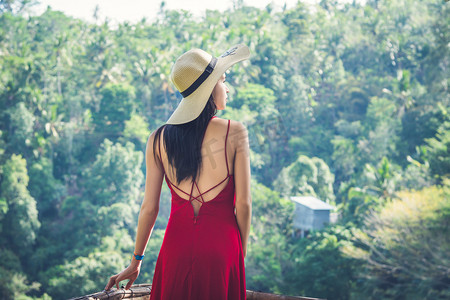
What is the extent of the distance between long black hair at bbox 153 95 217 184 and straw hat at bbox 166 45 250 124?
0.10 ft

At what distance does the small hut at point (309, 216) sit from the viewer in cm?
1756

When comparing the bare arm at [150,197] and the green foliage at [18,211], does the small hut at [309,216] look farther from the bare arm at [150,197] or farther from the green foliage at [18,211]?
the bare arm at [150,197]

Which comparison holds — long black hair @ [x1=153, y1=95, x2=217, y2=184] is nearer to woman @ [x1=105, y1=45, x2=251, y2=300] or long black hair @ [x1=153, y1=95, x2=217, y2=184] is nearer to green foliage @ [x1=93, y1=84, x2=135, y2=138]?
woman @ [x1=105, y1=45, x2=251, y2=300]

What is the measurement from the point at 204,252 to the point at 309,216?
16.7 metres

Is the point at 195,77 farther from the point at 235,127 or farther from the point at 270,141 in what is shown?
the point at 270,141

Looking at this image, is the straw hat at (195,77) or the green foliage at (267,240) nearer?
the straw hat at (195,77)

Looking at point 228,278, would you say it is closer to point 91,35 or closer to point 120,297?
point 120,297

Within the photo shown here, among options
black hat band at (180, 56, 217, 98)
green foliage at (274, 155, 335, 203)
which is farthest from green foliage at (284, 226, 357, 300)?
black hat band at (180, 56, 217, 98)

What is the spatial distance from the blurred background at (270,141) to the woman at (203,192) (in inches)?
432

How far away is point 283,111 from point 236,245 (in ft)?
89.3

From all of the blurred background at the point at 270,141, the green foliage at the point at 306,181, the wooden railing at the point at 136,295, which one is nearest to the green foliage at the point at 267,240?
the blurred background at the point at 270,141

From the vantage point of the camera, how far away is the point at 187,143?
137 cm

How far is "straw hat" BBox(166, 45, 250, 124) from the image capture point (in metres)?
1.37

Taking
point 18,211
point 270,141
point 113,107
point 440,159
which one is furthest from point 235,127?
point 270,141
